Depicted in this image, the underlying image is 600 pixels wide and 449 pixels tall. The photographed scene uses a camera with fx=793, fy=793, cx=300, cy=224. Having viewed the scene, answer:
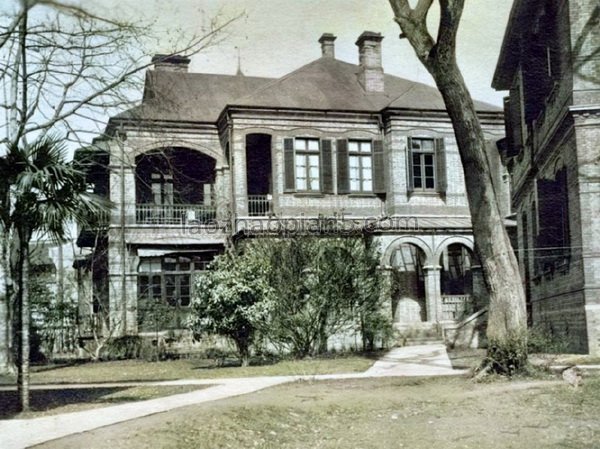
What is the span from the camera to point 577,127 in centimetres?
1727

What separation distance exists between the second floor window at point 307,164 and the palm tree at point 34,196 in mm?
20030

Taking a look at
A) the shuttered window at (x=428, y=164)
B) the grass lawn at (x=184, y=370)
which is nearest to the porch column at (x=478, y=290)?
the shuttered window at (x=428, y=164)

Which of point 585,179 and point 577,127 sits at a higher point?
point 577,127

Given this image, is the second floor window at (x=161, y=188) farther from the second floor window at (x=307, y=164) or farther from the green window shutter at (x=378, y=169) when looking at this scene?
the green window shutter at (x=378, y=169)

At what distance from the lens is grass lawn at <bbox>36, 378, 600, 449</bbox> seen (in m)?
8.54

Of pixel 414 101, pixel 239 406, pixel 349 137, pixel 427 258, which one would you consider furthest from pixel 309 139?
pixel 239 406

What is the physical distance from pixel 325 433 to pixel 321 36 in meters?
29.5

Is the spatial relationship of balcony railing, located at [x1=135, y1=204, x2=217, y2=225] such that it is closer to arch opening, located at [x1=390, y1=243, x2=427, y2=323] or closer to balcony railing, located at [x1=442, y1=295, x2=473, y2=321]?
arch opening, located at [x1=390, y1=243, x2=427, y2=323]

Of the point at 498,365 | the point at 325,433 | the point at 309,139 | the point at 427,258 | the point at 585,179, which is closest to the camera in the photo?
the point at 325,433

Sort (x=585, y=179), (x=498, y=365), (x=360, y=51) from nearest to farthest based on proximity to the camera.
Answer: (x=498, y=365) → (x=585, y=179) → (x=360, y=51)

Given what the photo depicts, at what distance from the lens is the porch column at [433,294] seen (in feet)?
92.8

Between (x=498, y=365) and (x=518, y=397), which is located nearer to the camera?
(x=518, y=397)

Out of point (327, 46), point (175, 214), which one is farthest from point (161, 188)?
point (327, 46)

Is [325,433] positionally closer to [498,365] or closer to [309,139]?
[498,365]
